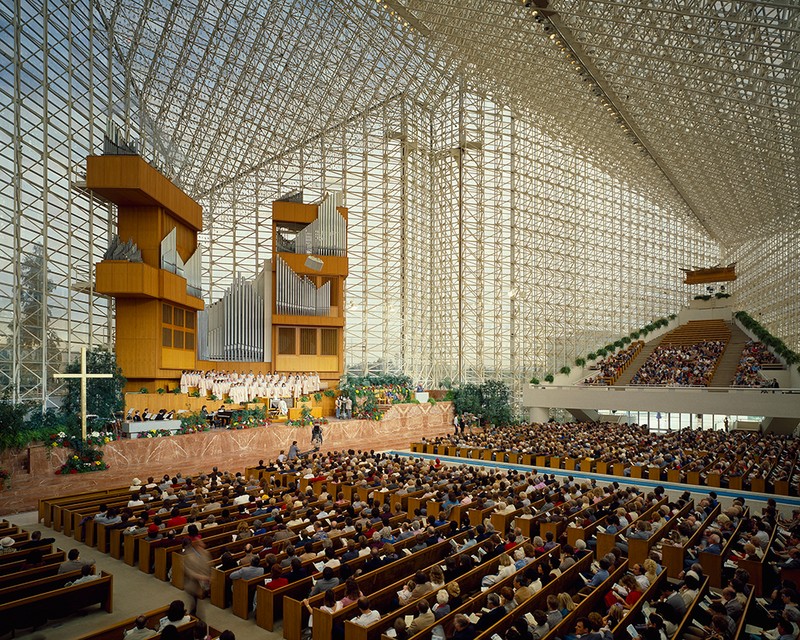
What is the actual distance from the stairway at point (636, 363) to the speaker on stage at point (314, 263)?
1674 cm

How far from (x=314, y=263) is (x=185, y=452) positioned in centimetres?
1103

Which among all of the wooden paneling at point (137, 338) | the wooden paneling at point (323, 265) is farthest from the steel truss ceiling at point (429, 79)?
the wooden paneling at point (137, 338)

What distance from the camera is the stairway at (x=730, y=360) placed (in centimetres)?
2955

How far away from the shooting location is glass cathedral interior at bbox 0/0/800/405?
19016 mm

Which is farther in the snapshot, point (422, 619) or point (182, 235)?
point (182, 235)

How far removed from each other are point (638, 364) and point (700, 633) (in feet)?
103

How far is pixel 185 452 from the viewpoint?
16453 mm

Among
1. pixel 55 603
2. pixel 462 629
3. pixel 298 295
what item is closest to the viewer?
pixel 462 629

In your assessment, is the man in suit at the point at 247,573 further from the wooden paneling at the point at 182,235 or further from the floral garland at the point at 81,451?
the wooden paneling at the point at 182,235

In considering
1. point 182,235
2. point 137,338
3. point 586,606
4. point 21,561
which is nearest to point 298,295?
point 182,235

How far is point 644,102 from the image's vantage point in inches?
834

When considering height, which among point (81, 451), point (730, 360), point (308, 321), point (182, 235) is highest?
point (182, 235)

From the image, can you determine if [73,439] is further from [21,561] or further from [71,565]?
[71,565]

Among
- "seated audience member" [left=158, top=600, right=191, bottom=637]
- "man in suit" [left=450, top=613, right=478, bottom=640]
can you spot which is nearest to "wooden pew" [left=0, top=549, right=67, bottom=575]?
"seated audience member" [left=158, top=600, right=191, bottom=637]
